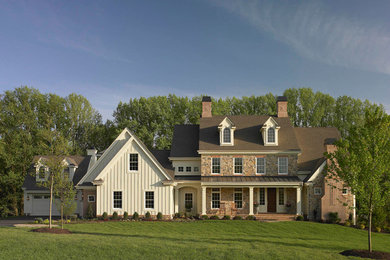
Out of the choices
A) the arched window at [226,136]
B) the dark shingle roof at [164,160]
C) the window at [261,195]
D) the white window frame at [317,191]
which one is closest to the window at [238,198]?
the window at [261,195]

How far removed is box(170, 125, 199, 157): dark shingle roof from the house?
8cm

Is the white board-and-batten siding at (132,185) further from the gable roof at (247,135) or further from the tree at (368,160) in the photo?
the tree at (368,160)

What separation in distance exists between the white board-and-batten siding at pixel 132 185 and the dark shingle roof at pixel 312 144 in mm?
11514

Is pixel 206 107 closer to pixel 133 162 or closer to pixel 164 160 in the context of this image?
pixel 164 160

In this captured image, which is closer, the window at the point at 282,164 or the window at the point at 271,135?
Result: the window at the point at 282,164

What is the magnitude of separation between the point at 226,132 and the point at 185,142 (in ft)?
13.2

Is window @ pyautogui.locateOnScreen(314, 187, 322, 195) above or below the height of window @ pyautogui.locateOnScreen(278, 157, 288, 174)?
below

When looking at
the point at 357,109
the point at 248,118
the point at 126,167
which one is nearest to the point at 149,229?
the point at 126,167

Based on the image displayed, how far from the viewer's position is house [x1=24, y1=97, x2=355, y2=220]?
2628cm

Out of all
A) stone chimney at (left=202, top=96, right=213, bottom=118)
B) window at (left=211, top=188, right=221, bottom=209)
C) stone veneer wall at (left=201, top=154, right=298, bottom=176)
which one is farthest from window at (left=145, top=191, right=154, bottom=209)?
stone chimney at (left=202, top=96, right=213, bottom=118)

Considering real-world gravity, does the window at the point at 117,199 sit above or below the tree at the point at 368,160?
below

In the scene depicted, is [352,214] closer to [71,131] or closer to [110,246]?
[110,246]

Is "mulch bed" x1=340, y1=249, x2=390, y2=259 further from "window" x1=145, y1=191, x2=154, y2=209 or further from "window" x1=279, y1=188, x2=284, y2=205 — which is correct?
"window" x1=145, y1=191, x2=154, y2=209

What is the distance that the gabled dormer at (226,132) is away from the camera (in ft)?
95.0
